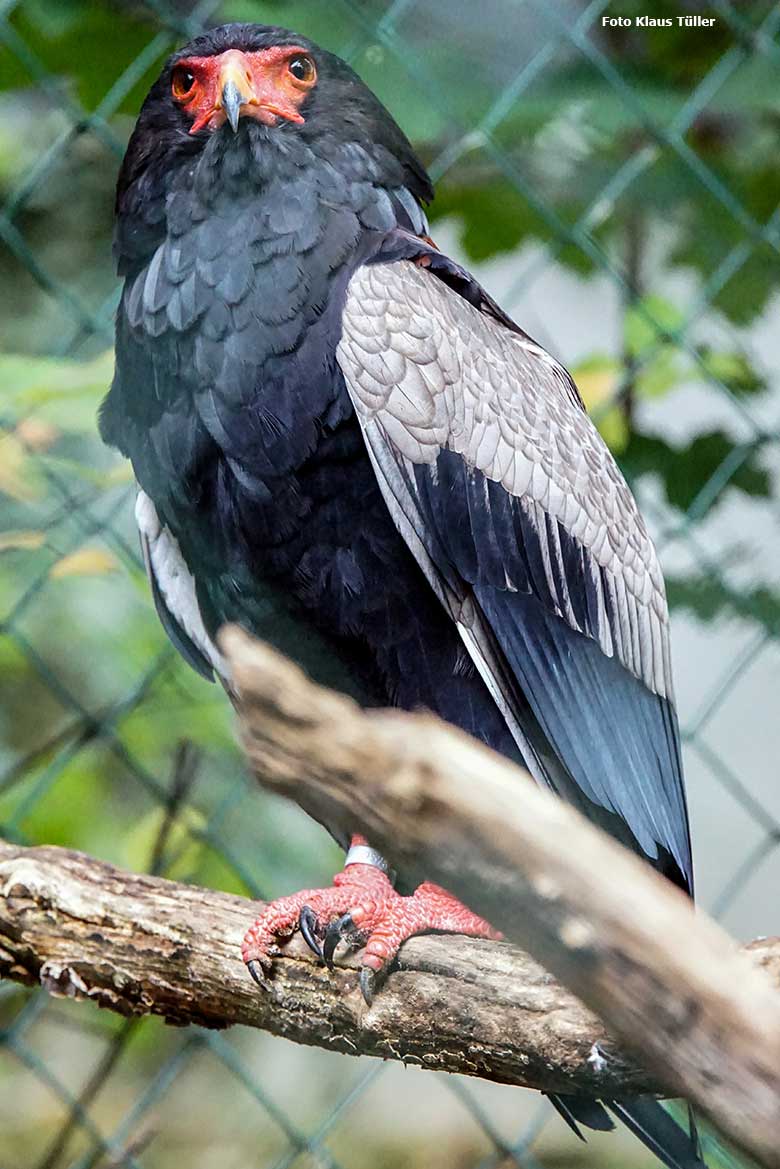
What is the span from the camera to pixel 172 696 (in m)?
2.09

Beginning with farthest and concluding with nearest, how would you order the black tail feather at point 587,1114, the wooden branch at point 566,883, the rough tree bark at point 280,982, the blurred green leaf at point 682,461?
the blurred green leaf at point 682,461
the black tail feather at point 587,1114
the rough tree bark at point 280,982
the wooden branch at point 566,883

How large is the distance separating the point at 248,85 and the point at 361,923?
92cm

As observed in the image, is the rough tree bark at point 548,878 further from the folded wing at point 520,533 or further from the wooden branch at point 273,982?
the folded wing at point 520,533

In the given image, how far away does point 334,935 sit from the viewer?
4.26 feet

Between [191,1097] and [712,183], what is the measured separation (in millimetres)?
2104

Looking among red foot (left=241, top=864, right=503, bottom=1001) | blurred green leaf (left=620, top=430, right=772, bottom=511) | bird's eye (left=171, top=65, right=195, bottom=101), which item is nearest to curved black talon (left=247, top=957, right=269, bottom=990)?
red foot (left=241, top=864, right=503, bottom=1001)

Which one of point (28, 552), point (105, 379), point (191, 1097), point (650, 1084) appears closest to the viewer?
point (650, 1084)

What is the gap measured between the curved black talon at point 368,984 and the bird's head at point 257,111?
2.94 feet

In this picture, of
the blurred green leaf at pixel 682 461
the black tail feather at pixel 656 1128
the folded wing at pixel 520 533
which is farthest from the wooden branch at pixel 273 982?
the blurred green leaf at pixel 682 461

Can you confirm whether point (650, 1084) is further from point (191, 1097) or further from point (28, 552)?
point (191, 1097)

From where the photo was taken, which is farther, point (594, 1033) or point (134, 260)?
point (134, 260)

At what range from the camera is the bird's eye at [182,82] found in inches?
60.4

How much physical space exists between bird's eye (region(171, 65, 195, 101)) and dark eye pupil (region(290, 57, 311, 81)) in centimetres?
12

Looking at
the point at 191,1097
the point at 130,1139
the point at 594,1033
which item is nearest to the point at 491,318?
A: the point at 594,1033
